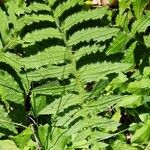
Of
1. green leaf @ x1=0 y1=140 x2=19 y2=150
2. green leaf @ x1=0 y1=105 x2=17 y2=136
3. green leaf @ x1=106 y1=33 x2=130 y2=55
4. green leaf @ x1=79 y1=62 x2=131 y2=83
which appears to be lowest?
green leaf @ x1=0 y1=140 x2=19 y2=150

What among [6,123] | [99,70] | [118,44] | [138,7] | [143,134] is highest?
[138,7]

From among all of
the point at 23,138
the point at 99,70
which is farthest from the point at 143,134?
the point at 23,138

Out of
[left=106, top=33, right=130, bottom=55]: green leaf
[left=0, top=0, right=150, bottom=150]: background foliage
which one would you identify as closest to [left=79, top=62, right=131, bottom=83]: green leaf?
[left=0, top=0, right=150, bottom=150]: background foliage

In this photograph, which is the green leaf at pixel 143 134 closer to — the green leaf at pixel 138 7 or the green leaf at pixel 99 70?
the green leaf at pixel 99 70

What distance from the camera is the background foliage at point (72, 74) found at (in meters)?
1.49

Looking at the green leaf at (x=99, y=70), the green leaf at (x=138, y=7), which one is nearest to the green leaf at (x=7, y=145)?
the green leaf at (x=99, y=70)

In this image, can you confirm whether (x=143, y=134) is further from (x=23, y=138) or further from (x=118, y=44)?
(x=23, y=138)

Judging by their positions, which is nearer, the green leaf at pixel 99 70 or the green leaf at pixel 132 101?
the green leaf at pixel 99 70

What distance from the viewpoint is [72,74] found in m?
1.53

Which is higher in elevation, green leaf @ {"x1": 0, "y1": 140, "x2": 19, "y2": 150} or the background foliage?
the background foliage

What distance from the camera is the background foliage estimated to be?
1493mm

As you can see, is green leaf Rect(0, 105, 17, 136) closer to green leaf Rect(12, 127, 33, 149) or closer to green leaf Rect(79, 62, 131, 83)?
green leaf Rect(12, 127, 33, 149)

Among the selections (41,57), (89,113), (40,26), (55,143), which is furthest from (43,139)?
(40,26)

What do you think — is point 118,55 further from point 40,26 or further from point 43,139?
point 43,139
